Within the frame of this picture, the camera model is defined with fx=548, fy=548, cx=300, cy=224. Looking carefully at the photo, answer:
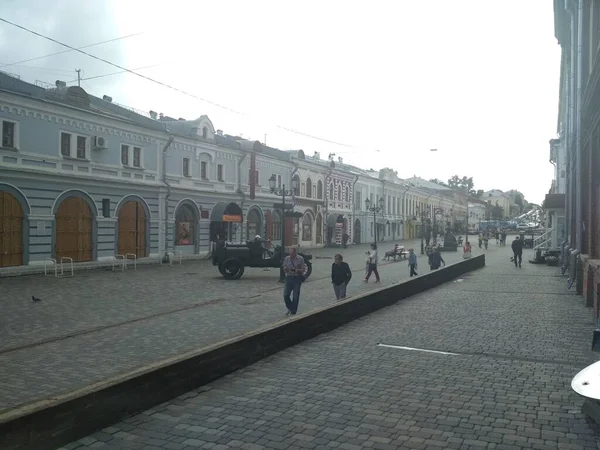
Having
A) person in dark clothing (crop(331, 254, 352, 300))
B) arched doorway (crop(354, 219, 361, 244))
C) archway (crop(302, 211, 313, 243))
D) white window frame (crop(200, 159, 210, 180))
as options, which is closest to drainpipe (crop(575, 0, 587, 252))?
person in dark clothing (crop(331, 254, 352, 300))

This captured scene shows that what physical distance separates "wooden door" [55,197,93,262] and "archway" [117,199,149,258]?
183 cm

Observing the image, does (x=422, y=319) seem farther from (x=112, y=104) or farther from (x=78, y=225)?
(x=112, y=104)

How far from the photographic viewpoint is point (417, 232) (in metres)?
74.9

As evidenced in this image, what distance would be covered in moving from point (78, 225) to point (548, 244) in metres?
27.4

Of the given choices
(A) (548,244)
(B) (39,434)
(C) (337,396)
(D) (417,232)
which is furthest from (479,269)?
(D) (417,232)

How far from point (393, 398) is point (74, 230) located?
20.6 meters

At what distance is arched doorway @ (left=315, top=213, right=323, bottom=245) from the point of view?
46.2 meters

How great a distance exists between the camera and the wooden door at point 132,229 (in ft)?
86.4

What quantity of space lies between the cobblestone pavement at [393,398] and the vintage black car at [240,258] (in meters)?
10.6

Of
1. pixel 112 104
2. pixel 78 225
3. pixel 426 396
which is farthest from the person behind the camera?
pixel 112 104

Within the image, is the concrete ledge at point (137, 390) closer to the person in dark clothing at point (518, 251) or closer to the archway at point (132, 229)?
the archway at point (132, 229)

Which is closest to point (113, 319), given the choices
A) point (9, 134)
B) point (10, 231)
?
point (10, 231)

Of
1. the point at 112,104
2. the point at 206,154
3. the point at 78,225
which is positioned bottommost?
the point at 78,225

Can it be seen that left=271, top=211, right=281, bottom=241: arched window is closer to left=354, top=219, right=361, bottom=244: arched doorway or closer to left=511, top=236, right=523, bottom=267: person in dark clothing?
left=354, top=219, right=361, bottom=244: arched doorway
